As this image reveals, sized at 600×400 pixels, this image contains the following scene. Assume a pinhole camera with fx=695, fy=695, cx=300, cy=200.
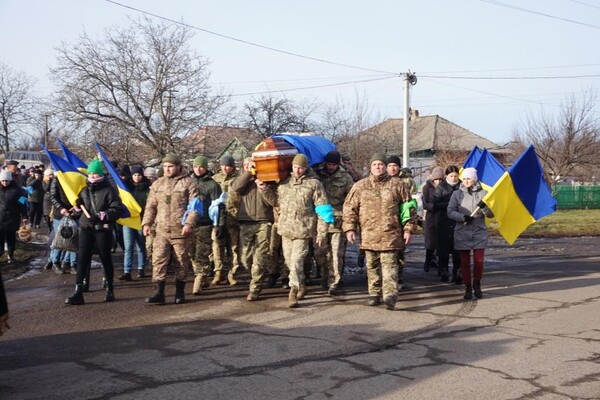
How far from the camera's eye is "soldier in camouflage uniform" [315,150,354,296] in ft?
34.4

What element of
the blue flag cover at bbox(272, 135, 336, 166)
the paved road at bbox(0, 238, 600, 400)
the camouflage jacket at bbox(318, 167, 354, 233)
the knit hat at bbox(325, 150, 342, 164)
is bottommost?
the paved road at bbox(0, 238, 600, 400)

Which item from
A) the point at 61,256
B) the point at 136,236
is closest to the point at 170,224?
the point at 136,236

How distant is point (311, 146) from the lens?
36.3ft

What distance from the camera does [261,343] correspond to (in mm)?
7234

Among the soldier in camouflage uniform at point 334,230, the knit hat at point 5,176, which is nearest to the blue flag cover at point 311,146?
the soldier in camouflage uniform at point 334,230

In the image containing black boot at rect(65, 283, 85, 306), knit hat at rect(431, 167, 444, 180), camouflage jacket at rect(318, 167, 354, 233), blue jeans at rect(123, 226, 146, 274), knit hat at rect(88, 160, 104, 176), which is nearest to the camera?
Result: black boot at rect(65, 283, 85, 306)

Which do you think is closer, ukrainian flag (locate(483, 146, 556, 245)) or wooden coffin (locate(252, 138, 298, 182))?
wooden coffin (locate(252, 138, 298, 182))

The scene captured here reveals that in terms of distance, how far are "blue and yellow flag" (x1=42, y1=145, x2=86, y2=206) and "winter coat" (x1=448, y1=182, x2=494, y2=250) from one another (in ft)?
18.4

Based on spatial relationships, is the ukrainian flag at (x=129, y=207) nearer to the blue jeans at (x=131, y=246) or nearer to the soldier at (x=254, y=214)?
the blue jeans at (x=131, y=246)

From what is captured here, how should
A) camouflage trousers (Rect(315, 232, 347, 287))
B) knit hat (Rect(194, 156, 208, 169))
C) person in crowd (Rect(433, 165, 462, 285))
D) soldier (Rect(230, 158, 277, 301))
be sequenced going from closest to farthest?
1. soldier (Rect(230, 158, 277, 301))
2. camouflage trousers (Rect(315, 232, 347, 287))
3. knit hat (Rect(194, 156, 208, 169))
4. person in crowd (Rect(433, 165, 462, 285))

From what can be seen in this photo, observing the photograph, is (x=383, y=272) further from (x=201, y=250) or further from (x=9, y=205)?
(x=9, y=205)

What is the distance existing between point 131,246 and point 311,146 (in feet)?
12.1

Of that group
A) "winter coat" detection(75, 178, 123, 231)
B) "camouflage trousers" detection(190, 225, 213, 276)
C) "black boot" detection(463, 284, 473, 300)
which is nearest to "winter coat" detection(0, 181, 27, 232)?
"winter coat" detection(75, 178, 123, 231)

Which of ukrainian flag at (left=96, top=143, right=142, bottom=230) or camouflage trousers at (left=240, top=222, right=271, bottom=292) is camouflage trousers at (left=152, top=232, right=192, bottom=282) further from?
ukrainian flag at (left=96, top=143, right=142, bottom=230)
